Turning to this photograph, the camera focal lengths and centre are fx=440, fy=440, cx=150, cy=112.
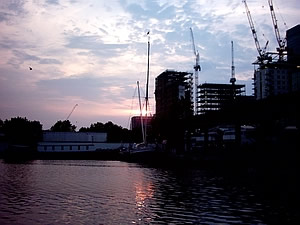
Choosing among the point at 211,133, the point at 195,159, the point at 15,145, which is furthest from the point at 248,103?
the point at 15,145

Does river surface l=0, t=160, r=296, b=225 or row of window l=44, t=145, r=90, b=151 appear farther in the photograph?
row of window l=44, t=145, r=90, b=151

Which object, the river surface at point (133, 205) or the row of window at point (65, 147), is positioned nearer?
the river surface at point (133, 205)

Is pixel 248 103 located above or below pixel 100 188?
above

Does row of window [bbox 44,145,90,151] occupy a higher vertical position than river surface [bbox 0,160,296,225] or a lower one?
higher

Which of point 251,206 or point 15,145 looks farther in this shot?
point 15,145

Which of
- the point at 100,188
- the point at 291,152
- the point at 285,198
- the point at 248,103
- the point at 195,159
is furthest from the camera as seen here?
the point at 195,159

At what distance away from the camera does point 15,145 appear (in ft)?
644

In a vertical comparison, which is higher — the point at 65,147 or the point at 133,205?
the point at 65,147

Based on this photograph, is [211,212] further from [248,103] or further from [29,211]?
[248,103]

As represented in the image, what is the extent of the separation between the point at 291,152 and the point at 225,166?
1877 centimetres

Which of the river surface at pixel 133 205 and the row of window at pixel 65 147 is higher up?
the row of window at pixel 65 147

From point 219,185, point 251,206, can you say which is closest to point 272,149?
point 219,185

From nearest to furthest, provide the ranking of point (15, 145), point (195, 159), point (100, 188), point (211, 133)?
point (100, 188) → point (195, 159) → point (211, 133) → point (15, 145)

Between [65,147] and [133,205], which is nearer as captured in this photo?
[133,205]
